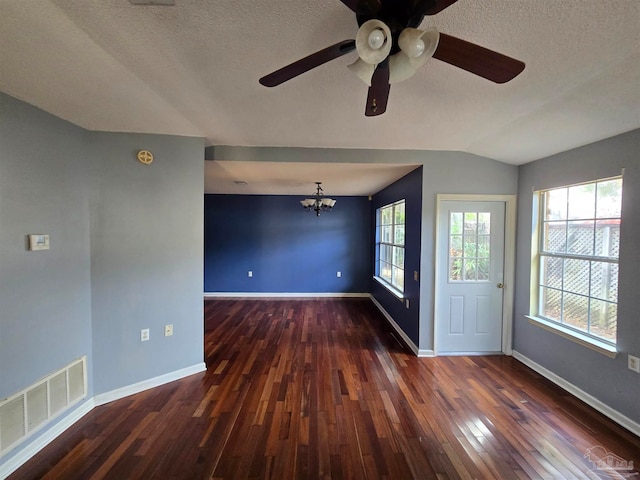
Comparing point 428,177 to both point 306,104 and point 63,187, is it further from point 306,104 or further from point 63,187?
point 63,187

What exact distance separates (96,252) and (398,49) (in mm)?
2770

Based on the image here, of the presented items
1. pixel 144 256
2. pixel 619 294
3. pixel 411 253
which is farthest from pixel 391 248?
pixel 144 256

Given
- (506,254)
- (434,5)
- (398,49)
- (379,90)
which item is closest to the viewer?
(434,5)

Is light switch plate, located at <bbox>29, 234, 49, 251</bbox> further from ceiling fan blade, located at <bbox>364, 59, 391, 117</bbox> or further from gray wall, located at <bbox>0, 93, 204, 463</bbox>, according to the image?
ceiling fan blade, located at <bbox>364, 59, 391, 117</bbox>

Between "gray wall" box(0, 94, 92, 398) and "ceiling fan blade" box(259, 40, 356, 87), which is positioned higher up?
"ceiling fan blade" box(259, 40, 356, 87)

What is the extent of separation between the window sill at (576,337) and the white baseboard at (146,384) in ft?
12.1

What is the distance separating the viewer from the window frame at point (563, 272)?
87.7 inches

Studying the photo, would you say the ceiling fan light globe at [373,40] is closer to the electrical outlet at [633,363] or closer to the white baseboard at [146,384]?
the electrical outlet at [633,363]

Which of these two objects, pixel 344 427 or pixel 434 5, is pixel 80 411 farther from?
pixel 434 5

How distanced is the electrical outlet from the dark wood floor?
1.57 ft

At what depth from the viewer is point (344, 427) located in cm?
201

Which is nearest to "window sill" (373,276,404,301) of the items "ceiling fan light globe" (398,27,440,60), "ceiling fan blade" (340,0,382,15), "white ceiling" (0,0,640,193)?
"white ceiling" (0,0,640,193)

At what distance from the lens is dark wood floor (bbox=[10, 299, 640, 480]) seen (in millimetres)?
1667

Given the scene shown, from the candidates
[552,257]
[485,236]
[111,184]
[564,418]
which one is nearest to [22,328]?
[111,184]
